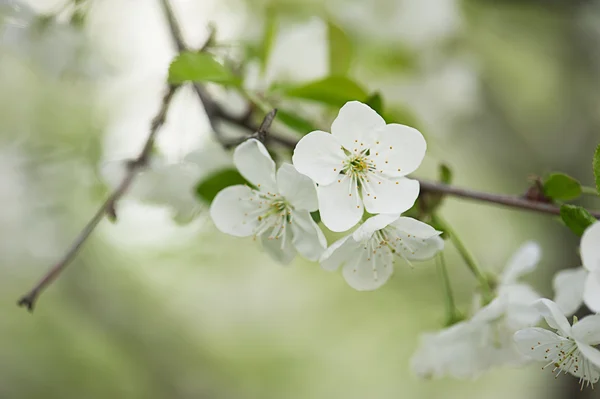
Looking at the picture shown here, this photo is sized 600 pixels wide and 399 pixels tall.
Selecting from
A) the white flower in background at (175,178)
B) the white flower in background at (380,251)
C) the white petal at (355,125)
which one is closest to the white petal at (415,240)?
the white flower in background at (380,251)

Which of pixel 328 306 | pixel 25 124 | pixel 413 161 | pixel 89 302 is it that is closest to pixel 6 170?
pixel 25 124

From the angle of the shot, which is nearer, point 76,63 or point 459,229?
point 76,63

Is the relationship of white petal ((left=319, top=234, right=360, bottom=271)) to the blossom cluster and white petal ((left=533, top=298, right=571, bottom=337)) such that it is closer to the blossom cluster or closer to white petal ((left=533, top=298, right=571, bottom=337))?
the blossom cluster

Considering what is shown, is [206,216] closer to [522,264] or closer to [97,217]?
[97,217]

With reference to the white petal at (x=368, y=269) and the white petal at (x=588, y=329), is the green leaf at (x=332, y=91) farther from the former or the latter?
the white petal at (x=588, y=329)

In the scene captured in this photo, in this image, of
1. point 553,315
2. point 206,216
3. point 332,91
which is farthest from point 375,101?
point 206,216

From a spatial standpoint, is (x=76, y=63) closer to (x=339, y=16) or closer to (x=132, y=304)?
(x=339, y=16)
